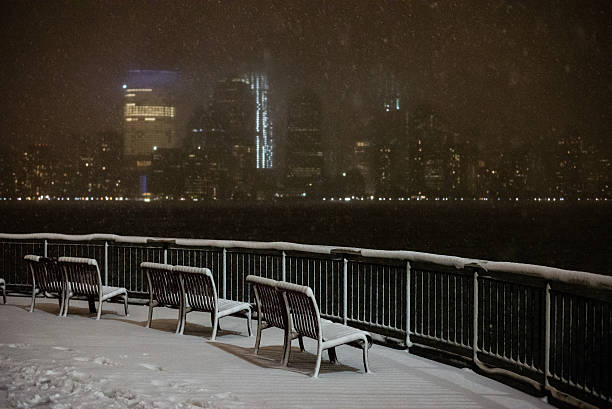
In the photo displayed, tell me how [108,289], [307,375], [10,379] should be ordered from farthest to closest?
[108,289]
[307,375]
[10,379]

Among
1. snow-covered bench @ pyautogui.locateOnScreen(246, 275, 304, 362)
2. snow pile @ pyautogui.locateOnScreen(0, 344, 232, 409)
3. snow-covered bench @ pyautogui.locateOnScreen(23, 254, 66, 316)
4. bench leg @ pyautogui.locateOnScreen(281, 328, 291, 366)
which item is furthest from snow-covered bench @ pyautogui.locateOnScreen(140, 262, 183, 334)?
snow pile @ pyautogui.locateOnScreen(0, 344, 232, 409)

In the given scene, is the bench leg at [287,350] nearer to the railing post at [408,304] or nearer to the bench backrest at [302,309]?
the bench backrest at [302,309]

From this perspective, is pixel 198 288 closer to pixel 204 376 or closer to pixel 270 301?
pixel 270 301

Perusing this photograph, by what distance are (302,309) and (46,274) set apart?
5.96 m

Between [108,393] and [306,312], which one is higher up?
[306,312]

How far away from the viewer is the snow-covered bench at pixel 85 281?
10203 millimetres

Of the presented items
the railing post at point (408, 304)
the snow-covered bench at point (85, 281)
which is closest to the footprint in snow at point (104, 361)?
the snow-covered bench at point (85, 281)

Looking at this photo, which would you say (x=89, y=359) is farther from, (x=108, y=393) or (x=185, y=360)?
(x=108, y=393)

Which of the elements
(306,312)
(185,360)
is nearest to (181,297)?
(185,360)

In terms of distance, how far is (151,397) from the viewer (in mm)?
5680

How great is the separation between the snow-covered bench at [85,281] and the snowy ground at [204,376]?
3.48 feet

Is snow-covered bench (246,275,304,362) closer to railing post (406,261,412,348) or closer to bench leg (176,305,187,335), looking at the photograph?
railing post (406,261,412,348)

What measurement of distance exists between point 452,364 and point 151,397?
11.7ft

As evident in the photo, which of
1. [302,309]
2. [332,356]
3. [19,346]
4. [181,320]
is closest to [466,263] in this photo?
[332,356]
